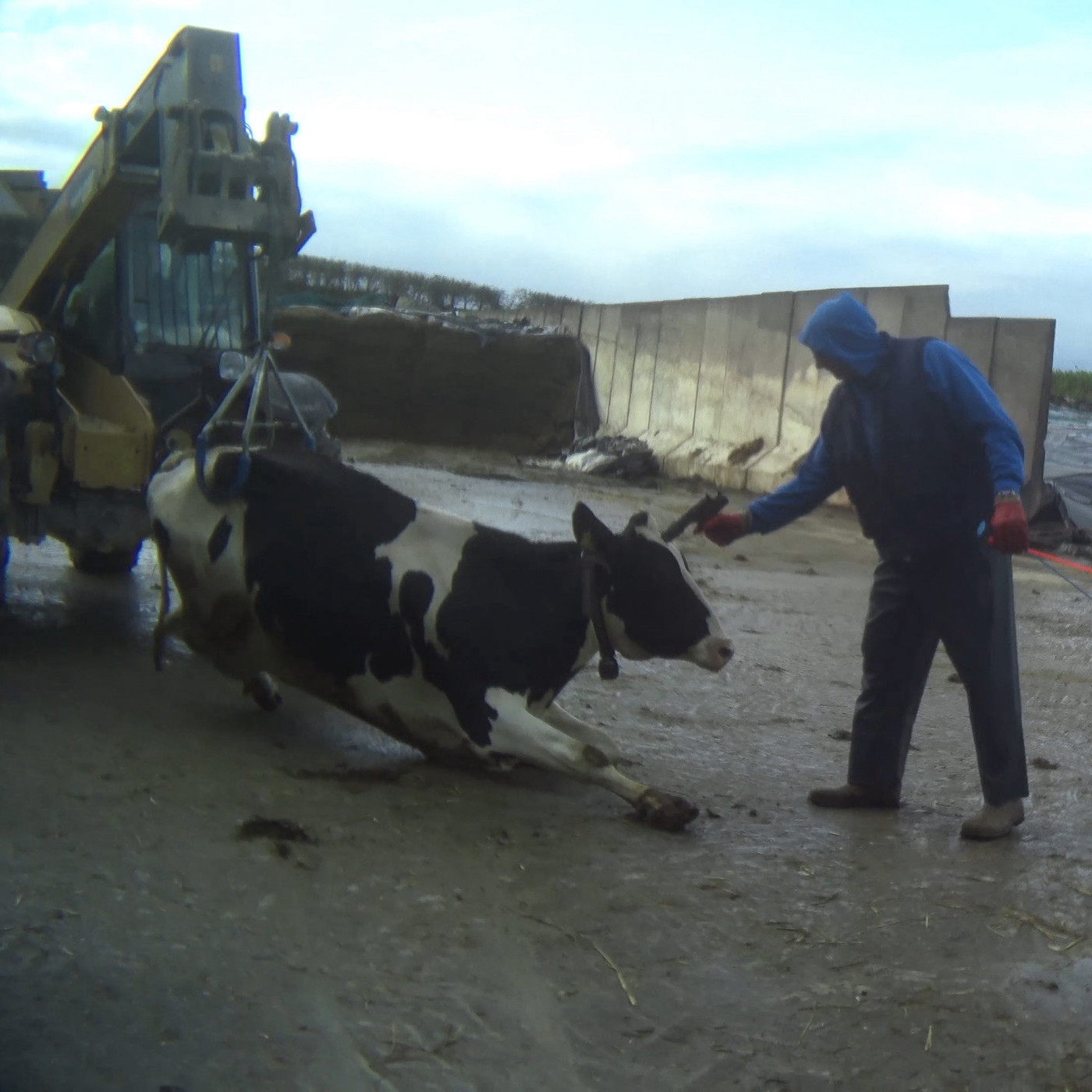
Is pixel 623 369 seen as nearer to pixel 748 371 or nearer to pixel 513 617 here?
pixel 748 371

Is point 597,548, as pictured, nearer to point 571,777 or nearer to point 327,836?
point 571,777

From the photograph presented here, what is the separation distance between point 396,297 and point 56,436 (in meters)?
20.3

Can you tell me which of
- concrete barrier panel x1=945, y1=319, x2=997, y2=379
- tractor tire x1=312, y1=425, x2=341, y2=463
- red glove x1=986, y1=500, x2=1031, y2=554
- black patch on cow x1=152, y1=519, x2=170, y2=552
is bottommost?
black patch on cow x1=152, y1=519, x2=170, y2=552

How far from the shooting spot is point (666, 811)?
425 centimetres

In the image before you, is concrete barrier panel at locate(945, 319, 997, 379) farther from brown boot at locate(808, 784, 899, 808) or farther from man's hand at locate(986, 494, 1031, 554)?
man's hand at locate(986, 494, 1031, 554)

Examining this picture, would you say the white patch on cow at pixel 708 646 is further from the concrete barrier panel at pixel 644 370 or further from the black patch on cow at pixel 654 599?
the concrete barrier panel at pixel 644 370

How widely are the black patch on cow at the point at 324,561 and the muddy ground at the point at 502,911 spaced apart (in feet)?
1.17

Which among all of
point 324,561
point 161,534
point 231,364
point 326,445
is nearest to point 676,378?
point 326,445

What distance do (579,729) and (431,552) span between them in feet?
2.69

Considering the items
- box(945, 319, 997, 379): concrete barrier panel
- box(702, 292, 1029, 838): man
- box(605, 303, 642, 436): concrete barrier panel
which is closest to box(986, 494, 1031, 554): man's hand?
box(702, 292, 1029, 838): man

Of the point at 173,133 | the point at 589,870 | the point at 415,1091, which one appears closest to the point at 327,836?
the point at 589,870

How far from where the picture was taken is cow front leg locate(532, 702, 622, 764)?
4926 mm

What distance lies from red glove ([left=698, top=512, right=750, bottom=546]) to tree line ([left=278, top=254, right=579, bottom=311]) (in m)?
19.8

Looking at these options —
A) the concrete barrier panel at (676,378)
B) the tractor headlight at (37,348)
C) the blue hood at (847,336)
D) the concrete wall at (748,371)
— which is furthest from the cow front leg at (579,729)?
the concrete barrier panel at (676,378)
